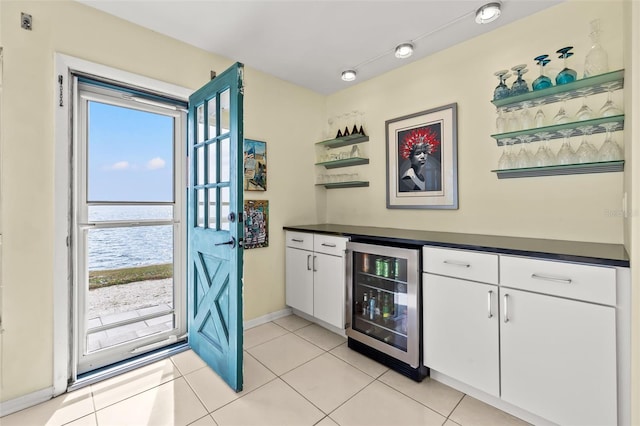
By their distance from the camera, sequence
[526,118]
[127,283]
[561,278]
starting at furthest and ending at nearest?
1. [127,283]
2. [526,118]
3. [561,278]

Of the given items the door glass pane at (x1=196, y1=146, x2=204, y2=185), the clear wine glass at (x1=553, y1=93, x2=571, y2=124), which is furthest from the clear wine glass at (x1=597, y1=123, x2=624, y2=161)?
the door glass pane at (x1=196, y1=146, x2=204, y2=185)

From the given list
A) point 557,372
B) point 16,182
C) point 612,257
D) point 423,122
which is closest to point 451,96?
point 423,122

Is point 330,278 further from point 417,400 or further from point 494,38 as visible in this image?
point 494,38

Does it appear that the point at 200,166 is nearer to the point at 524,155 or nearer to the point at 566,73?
the point at 524,155

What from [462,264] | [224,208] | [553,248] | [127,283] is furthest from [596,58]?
[127,283]

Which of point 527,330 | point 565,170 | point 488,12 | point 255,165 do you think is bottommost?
point 527,330

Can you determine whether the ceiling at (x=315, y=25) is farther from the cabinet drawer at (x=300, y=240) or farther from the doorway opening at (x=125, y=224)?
the cabinet drawer at (x=300, y=240)

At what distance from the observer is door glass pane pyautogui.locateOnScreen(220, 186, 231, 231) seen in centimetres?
203

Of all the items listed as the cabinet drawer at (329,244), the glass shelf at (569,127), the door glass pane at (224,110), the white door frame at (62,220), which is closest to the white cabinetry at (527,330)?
the cabinet drawer at (329,244)

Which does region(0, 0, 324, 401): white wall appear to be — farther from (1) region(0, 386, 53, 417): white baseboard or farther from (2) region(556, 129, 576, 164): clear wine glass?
(2) region(556, 129, 576, 164): clear wine glass

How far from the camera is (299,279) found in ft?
9.64

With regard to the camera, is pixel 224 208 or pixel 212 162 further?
pixel 212 162

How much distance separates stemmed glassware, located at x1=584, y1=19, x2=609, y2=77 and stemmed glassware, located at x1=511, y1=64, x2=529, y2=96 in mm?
316

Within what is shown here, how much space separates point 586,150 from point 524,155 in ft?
1.06
